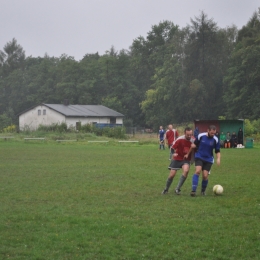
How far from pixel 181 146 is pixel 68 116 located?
60764 mm

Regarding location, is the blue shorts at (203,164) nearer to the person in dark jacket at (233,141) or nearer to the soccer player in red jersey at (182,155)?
the soccer player in red jersey at (182,155)

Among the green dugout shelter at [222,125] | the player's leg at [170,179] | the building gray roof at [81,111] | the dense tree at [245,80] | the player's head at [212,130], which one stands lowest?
the player's leg at [170,179]

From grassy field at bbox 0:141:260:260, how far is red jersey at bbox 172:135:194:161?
3.36 feet

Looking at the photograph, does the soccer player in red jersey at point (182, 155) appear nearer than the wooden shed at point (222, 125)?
Yes

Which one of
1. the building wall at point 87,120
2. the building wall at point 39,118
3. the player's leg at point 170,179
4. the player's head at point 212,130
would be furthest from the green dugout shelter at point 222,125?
the player's head at point 212,130

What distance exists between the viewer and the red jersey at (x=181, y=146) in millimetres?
13680

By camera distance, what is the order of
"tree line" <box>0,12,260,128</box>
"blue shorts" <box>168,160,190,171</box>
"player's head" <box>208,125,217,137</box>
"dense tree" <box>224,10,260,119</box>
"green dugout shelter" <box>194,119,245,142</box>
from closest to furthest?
"player's head" <box>208,125,217,137</box>
"blue shorts" <box>168,160,190,171</box>
"green dugout shelter" <box>194,119,245,142</box>
"dense tree" <box>224,10,260,119</box>
"tree line" <box>0,12,260,128</box>

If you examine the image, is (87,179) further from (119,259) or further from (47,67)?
(47,67)

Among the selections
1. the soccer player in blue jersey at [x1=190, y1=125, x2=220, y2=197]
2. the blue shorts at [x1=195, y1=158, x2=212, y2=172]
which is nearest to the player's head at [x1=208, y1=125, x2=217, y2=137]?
the soccer player in blue jersey at [x1=190, y1=125, x2=220, y2=197]

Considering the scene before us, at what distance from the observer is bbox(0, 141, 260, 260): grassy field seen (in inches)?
303

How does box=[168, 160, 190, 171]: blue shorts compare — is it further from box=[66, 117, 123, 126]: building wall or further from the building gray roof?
box=[66, 117, 123, 126]: building wall

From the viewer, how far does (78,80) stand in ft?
323

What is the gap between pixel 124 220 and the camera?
32.4 feet

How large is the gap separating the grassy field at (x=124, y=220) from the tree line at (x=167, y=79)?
5767 centimetres
